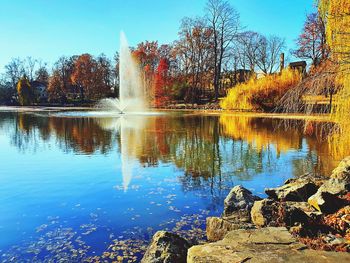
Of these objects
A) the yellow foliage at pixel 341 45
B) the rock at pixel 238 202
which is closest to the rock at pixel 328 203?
the rock at pixel 238 202

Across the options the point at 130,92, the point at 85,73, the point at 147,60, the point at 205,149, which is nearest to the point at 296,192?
the point at 205,149

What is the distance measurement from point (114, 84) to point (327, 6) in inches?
2680

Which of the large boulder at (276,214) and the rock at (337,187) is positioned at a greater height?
the rock at (337,187)

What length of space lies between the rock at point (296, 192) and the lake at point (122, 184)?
2.01 feet

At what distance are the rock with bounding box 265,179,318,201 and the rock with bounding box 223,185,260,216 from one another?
2.36 ft

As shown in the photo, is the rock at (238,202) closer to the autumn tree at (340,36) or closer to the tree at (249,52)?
the autumn tree at (340,36)

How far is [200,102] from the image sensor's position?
50531 mm

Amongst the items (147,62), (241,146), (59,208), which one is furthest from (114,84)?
(59,208)

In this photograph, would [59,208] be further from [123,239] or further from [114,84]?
[114,84]

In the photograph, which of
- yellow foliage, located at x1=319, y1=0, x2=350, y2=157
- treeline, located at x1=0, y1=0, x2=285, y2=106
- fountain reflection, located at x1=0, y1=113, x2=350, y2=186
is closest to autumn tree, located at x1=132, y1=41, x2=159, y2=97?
treeline, located at x1=0, y1=0, x2=285, y2=106

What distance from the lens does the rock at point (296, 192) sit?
7.48 m

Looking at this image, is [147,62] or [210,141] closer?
[210,141]

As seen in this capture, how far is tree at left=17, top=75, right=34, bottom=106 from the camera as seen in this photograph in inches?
2648

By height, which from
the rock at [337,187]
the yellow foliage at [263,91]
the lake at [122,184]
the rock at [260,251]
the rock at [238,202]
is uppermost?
the yellow foliage at [263,91]
